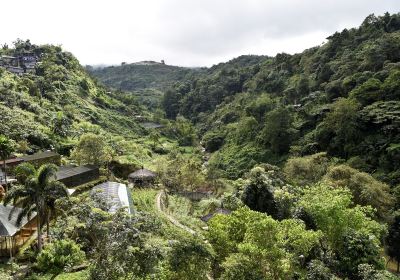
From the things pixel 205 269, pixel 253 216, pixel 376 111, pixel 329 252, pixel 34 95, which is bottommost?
pixel 329 252

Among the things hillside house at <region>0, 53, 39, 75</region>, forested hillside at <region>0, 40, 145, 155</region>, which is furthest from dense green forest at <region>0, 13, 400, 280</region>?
hillside house at <region>0, 53, 39, 75</region>

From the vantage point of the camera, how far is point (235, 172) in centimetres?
6731

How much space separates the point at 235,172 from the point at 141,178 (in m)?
20.9

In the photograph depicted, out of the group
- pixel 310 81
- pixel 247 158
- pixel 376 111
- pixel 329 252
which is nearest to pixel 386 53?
pixel 310 81

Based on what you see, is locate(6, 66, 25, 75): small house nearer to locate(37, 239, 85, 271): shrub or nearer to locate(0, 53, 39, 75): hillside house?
locate(0, 53, 39, 75): hillside house

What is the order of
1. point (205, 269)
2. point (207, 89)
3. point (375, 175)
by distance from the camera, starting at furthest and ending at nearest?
point (207, 89), point (375, 175), point (205, 269)

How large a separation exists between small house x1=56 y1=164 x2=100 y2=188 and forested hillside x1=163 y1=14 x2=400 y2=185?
27411 mm

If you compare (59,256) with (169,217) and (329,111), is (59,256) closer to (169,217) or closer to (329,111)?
(169,217)

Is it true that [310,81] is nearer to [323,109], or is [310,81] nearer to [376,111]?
[323,109]

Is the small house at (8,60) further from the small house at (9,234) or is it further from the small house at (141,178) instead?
the small house at (9,234)

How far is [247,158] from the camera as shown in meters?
69.8

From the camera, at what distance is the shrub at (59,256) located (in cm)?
2114

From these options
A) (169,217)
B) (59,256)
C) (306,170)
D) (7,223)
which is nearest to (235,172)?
(306,170)

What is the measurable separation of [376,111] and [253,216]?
39603 millimetres
